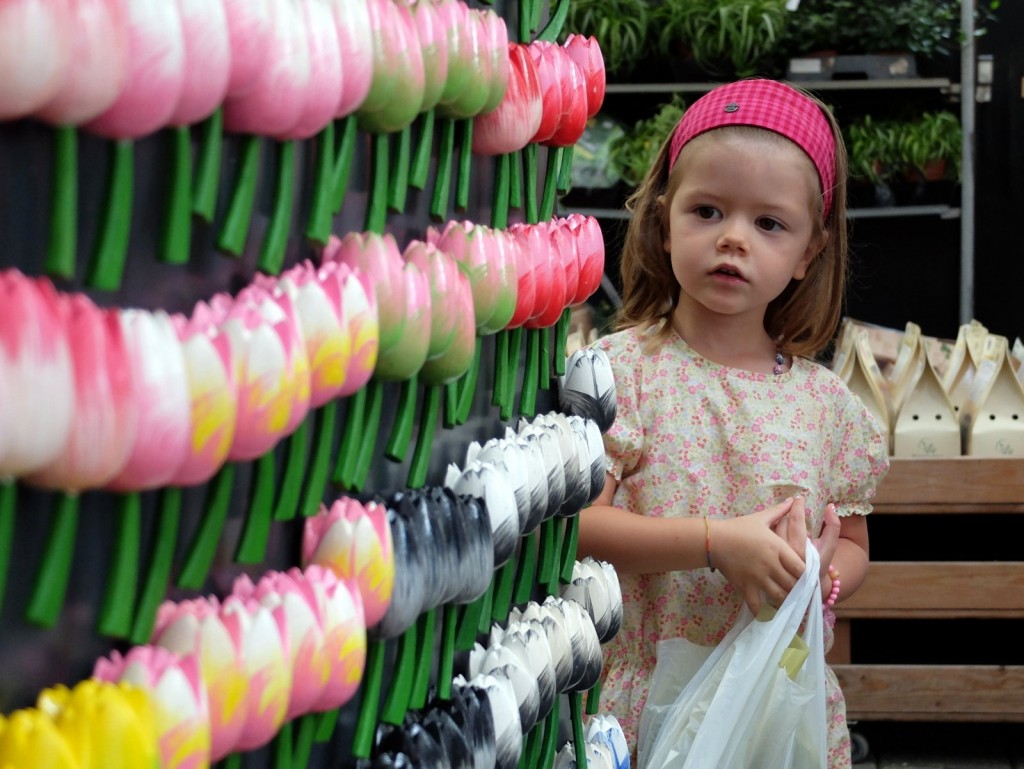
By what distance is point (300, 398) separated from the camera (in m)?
0.61

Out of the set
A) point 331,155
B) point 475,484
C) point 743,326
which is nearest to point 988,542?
point 743,326

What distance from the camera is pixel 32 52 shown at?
46cm

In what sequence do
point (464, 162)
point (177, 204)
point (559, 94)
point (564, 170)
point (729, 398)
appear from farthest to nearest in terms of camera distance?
point (729, 398)
point (564, 170)
point (559, 94)
point (464, 162)
point (177, 204)

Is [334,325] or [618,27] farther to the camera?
[618,27]

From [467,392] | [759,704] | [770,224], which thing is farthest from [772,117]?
[467,392]

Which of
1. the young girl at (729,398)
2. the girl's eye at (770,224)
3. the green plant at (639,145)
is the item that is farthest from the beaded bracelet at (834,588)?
the green plant at (639,145)

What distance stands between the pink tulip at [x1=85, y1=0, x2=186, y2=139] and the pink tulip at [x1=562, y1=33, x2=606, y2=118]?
0.60m

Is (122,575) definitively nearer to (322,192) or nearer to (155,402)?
(155,402)

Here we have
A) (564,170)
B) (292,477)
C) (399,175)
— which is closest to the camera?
(292,477)

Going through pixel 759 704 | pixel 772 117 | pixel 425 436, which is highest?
pixel 772 117

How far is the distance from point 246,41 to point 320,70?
6cm

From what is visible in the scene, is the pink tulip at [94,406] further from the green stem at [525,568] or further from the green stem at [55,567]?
the green stem at [525,568]

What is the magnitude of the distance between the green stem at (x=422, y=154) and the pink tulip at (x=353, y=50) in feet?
0.41

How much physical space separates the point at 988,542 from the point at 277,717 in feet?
10.8
